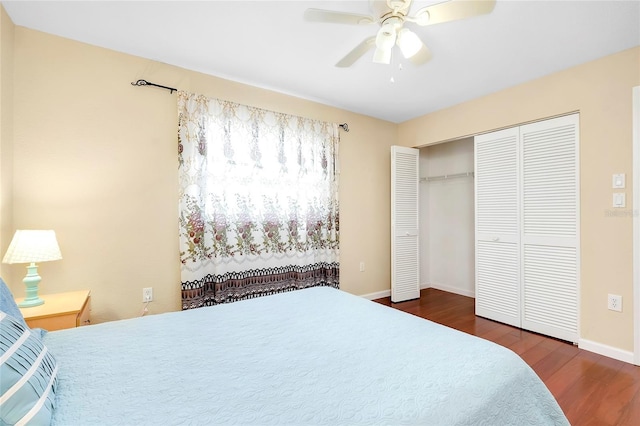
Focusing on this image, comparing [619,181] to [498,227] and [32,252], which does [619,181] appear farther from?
[32,252]

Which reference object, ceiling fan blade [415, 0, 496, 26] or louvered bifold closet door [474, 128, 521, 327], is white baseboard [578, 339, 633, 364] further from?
ceiling fan blade [415, 0, 496, 26]

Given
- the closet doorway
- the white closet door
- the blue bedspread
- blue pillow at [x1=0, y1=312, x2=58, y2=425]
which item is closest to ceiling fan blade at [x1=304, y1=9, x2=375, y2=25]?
the blue bedspread

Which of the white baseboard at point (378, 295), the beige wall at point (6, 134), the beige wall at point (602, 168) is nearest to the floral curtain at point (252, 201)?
the white baseboard at point (378, 295)

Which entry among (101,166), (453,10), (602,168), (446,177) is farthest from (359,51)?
(446,177)

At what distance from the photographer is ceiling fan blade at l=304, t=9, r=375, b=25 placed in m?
1.60

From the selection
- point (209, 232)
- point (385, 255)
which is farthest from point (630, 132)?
point (209, 232)

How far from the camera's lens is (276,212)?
3.09 metres

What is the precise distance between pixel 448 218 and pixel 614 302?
2.23 metres

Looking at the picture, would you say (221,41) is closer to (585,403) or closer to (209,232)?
(209,232)

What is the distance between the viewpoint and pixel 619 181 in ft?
7.67

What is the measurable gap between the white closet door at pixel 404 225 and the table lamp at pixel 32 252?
11.2 feet

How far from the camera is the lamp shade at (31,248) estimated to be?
1.72m

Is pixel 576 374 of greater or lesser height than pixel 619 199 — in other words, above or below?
below

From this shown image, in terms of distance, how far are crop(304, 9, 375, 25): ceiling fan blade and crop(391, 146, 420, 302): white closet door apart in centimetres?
236
